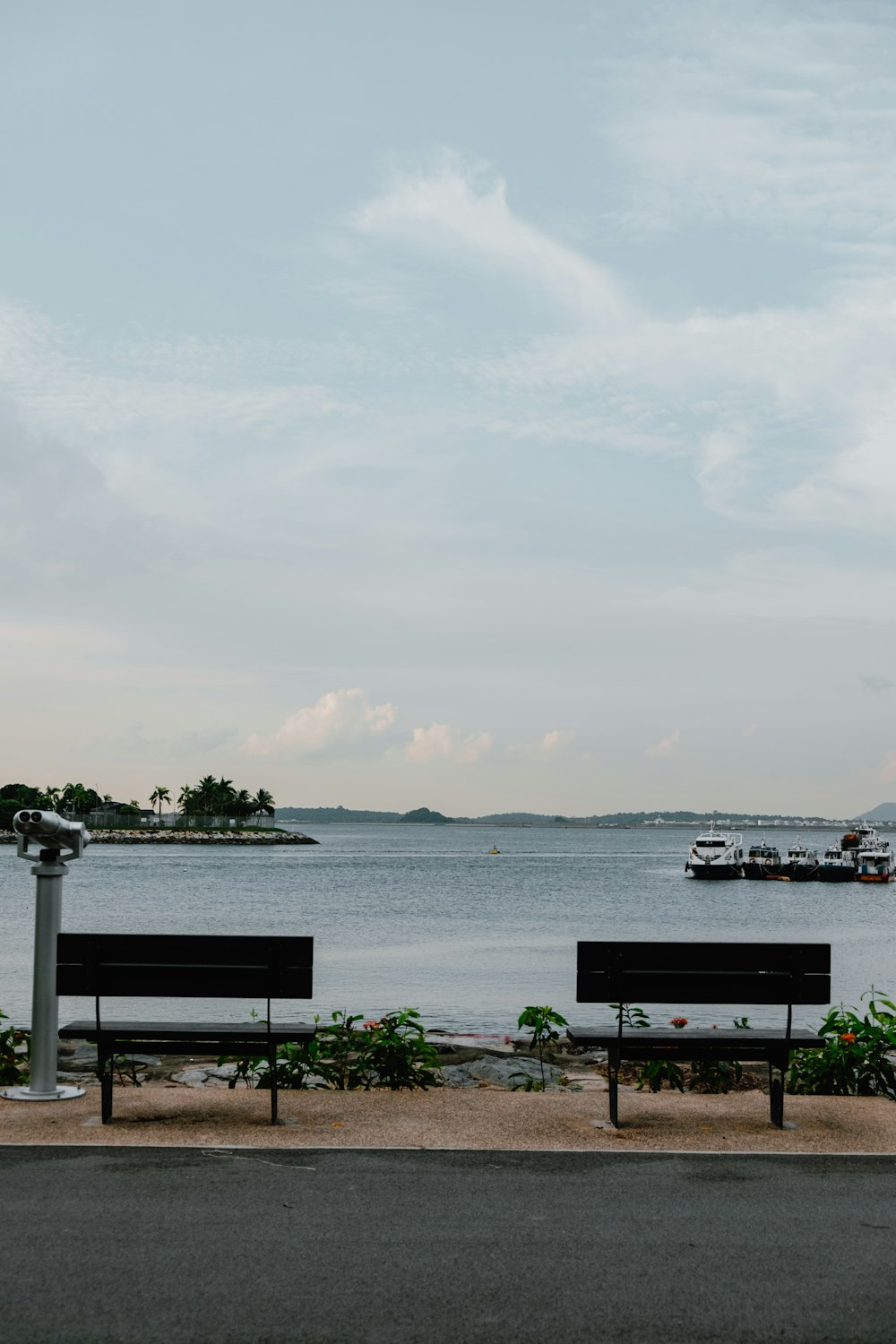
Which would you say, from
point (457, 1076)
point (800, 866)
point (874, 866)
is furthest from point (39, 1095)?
point (800, 866)

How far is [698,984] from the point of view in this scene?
7.90m

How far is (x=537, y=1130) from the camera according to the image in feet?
25.1

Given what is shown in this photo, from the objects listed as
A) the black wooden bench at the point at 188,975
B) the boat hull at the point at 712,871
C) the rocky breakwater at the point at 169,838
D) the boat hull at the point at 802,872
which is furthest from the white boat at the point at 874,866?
the black wooden bench at the point at 188,975

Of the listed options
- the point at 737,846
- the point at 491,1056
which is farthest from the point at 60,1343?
the point at 737,846

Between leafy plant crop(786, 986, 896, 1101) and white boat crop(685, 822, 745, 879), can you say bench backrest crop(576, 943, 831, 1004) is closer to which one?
leafy plant crop(786, 986, 896, 1101)

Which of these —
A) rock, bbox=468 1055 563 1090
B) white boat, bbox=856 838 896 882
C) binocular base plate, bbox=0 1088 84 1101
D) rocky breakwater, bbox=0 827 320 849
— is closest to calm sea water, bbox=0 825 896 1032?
white boat, bbox=856 838 896 882

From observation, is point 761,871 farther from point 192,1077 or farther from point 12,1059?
point 12,1059

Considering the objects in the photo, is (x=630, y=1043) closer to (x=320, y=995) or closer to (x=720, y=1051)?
(x=720, y=1051)

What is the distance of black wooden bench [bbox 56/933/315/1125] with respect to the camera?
7770 millimetres

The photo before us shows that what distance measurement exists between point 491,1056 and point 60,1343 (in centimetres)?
960

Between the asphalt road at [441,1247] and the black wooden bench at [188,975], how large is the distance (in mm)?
946

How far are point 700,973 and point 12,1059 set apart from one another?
16.0ft

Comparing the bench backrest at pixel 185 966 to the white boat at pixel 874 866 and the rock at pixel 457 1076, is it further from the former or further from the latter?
the white boat at pixel 874 866

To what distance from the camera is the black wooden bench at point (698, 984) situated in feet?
25.6
